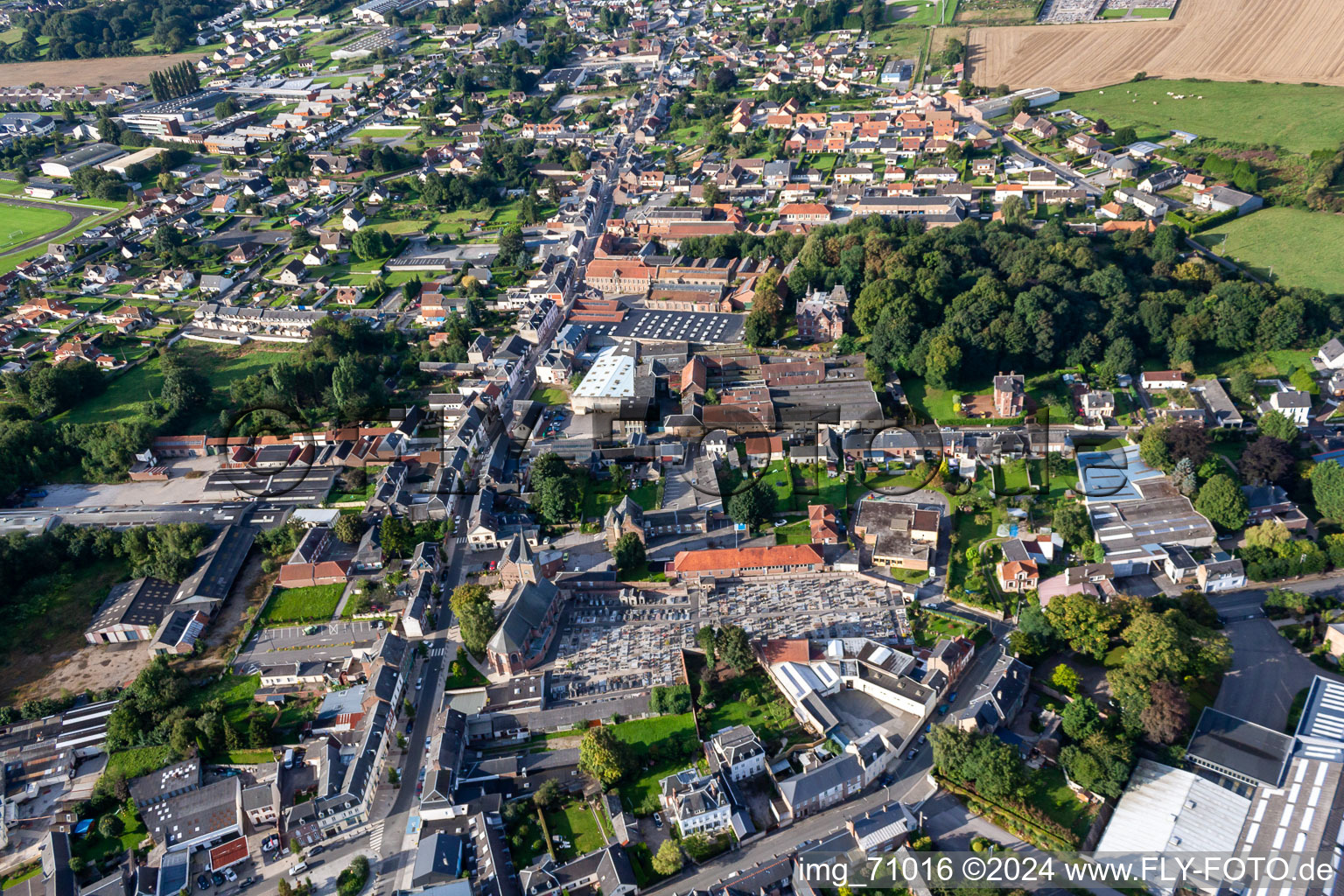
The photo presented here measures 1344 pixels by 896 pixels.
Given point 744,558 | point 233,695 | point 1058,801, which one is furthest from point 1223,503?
point 233,695

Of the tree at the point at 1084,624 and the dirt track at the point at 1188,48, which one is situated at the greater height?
the dirt track at the point at 1188,48

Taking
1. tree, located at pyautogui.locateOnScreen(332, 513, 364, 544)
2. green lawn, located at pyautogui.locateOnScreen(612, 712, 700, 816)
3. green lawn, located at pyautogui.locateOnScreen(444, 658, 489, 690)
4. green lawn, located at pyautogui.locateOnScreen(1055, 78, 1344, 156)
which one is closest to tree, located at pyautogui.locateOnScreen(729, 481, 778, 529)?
green lawn, located at pyautogui.locateOnScreen(612, 712, 700, 816)

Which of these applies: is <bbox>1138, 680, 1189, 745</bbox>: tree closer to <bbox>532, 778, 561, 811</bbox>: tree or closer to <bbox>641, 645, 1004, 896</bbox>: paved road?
<bbox>641, 645, 1004, 896</bbox>: paved road

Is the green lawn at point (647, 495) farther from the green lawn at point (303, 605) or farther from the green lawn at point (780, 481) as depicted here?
the green lawn at point (303, 605)

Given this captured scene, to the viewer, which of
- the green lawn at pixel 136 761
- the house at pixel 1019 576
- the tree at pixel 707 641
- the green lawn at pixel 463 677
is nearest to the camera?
the green lawn at pixel 136 761

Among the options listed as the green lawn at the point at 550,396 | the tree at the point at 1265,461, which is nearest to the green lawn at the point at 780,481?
the green lawn at the point at 550,396
